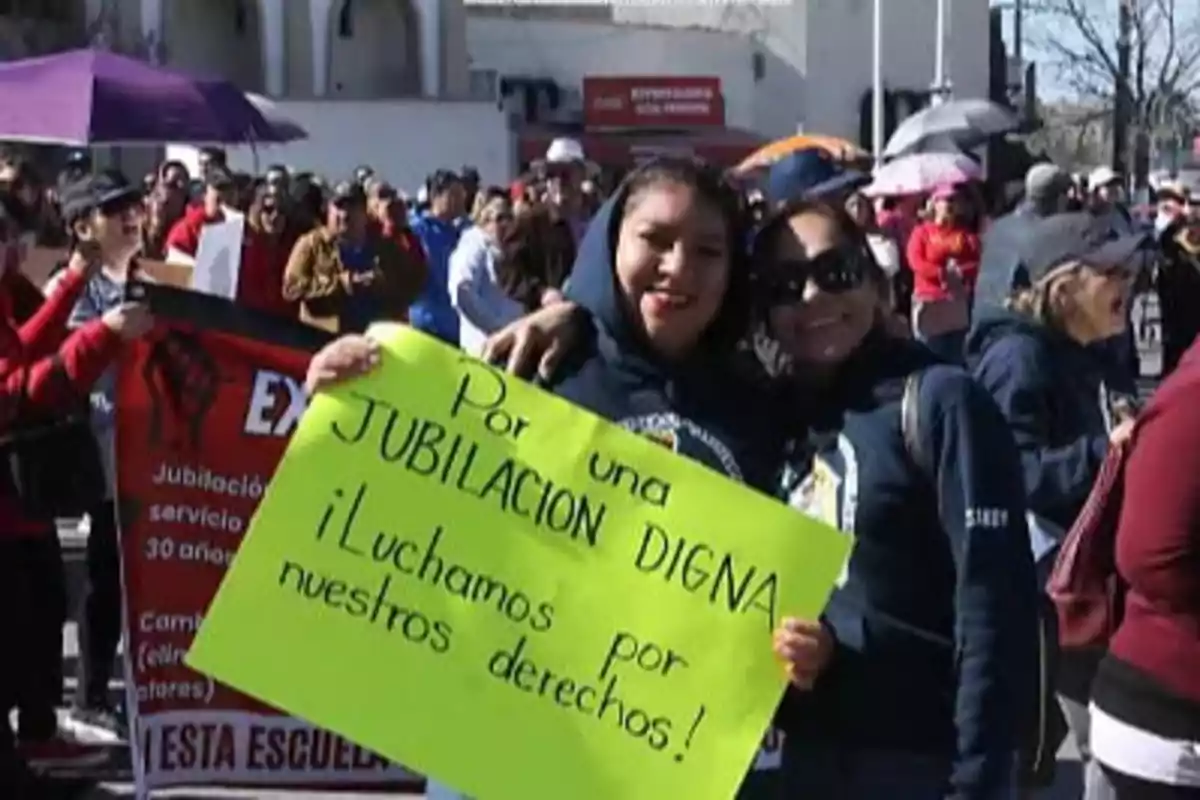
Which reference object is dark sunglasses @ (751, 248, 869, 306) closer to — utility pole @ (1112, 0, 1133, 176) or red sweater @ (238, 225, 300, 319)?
red sweater @ (238, 225, 300, 319)

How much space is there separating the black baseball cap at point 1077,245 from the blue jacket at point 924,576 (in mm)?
1908

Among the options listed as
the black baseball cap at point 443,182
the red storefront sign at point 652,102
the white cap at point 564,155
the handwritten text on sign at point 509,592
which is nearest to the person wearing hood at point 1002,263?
the handwritten text on sign at point 509,592

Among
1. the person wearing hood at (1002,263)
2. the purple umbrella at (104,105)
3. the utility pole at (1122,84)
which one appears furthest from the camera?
the utility pole at (1122,84)

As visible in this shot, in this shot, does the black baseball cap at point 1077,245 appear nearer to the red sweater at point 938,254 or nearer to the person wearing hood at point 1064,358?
the person wearing hood at point 1064,358

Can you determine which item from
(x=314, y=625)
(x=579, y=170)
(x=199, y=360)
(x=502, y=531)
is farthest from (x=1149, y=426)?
(x=579, y=170)

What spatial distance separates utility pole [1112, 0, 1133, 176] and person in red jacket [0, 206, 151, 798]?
4431 centimetres

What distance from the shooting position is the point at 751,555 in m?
3.60

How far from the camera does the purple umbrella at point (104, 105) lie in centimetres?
1297

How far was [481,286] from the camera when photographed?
1280 centimetres

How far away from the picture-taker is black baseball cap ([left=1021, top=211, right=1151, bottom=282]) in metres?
5.54

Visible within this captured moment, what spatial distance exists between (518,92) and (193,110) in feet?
142

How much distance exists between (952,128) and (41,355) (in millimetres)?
18266

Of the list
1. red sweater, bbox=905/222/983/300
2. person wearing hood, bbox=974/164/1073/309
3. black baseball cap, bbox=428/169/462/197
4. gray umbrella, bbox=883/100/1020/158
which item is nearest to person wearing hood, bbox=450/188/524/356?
red sweater, bbox=905/222/983/300

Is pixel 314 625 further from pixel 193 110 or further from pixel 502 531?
pixel 193 110
